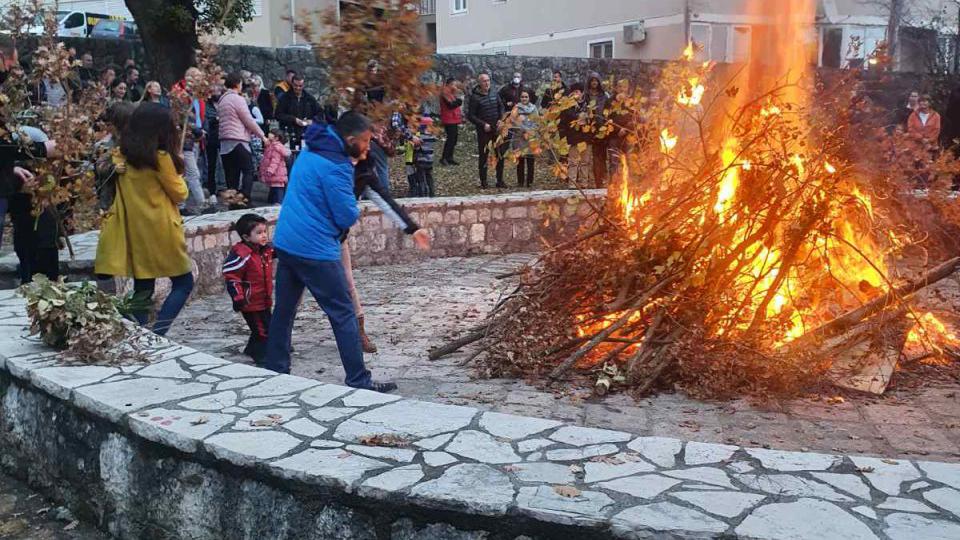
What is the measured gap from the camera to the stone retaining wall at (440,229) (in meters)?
8.55

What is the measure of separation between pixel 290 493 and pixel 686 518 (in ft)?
4.60

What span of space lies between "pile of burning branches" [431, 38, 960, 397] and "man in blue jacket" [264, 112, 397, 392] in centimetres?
114

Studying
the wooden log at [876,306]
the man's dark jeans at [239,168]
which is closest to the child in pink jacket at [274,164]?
the man's dark jeans at [239,168]

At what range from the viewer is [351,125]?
5.11 m

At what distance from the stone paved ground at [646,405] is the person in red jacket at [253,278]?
1.07ft

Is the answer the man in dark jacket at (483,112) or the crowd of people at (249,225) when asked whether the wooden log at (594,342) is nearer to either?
the crowd of people at (249,225)

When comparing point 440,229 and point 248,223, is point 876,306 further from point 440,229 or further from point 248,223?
point 440,229

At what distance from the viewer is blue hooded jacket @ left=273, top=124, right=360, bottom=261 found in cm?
510

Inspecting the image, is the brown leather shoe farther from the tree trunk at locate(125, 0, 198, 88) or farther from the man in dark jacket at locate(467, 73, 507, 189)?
the tree trunk at locate(125, 0, 198, 88)

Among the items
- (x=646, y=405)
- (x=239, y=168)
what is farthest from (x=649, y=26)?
(x=646, y=405)

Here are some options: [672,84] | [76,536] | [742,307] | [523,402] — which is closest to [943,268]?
[742,307]

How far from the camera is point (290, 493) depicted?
328 cm

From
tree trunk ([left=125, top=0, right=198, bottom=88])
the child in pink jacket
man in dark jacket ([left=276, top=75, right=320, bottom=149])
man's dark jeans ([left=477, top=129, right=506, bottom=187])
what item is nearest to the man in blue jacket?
the child in pink jacket

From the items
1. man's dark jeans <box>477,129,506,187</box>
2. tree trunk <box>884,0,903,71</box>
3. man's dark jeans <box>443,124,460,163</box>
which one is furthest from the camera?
tree trunk <box>884,0,903,71</box>
